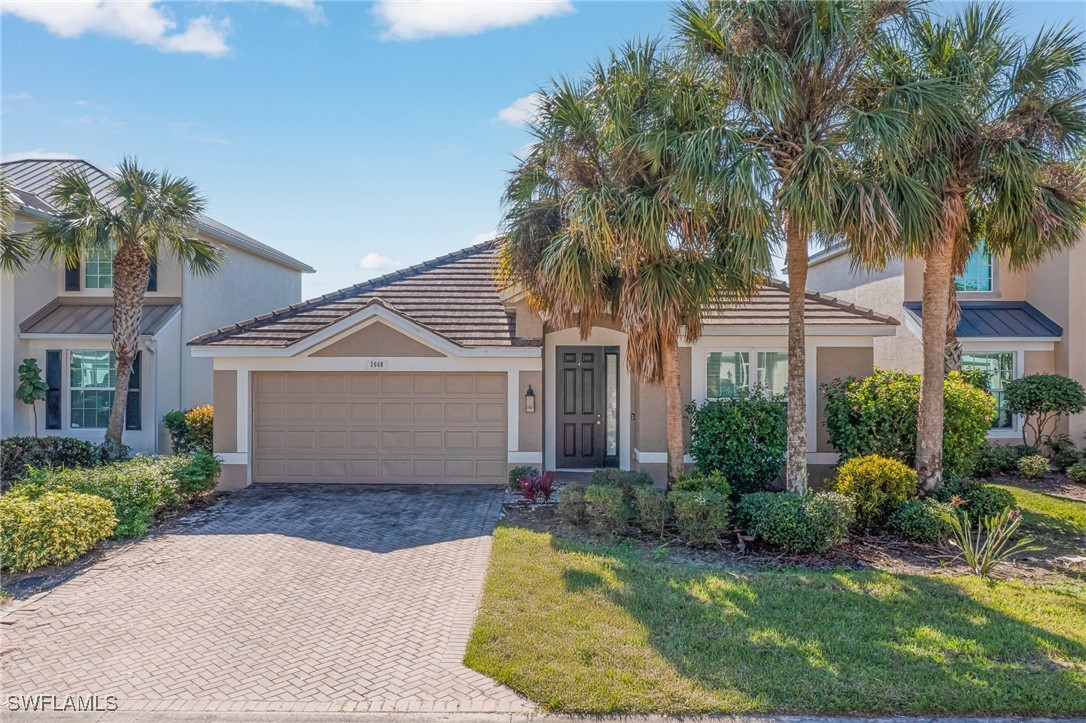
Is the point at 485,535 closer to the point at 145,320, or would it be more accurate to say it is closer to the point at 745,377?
the point at 745,377

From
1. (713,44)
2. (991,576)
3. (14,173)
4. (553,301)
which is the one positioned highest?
(14,173)

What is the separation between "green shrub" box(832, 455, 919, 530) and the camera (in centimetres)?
852

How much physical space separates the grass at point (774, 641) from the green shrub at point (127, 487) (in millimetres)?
5771

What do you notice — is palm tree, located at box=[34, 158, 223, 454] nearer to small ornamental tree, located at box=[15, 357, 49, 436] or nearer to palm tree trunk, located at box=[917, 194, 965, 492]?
small ornamental tree, located at box=[15, 357, 49, 436]

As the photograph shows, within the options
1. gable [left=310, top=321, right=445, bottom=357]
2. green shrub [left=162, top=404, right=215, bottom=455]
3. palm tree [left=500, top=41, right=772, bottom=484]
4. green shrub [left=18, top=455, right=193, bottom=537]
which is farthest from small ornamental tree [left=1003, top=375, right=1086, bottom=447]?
green shrub [left=162, top=404, right=215, bottom=455]

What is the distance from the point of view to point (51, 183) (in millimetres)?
15570

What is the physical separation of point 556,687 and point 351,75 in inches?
459

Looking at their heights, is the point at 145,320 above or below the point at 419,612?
above

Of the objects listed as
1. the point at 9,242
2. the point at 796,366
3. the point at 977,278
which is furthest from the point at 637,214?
the point at 977,278

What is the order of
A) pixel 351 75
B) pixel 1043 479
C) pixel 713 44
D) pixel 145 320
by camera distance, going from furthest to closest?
pixel 145 320, pixel 1043 479, pixel 351 75, pixel 713 44

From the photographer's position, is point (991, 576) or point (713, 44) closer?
point (991, 576)

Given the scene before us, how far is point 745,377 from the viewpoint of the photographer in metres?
11.8

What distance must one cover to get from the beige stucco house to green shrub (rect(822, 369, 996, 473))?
57.1 inches

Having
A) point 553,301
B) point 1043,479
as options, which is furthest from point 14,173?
point 1043,479
